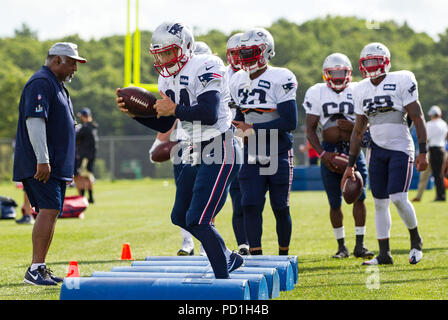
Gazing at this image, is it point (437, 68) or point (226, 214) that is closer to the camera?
point (226, 214)

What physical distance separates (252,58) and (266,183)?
1043 millimetres

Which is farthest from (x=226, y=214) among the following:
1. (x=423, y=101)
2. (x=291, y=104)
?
(x=423, y=101)

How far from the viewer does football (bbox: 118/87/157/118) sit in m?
4.55

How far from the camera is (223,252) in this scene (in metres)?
4.47

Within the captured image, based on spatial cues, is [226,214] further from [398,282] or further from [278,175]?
[398,282]

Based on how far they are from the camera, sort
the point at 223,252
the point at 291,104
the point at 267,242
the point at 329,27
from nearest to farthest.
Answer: the point at 223,252
the point at 291,104
the point at 267,242
the point at 329,27

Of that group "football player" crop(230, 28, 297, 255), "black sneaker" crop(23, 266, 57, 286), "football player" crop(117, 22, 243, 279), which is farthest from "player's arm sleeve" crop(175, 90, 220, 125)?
"black sneaker" crop(23, 266, 57, 286)

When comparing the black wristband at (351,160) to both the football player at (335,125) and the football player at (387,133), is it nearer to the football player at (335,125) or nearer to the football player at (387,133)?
the football player at (387,133)

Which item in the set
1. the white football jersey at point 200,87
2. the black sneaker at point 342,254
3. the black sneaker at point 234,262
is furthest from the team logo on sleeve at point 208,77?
the black sneaker at point 342,254

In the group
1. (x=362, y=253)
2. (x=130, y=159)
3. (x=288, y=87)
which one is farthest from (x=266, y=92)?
(x=130, y=159)

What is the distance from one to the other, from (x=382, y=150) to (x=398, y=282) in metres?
1.40

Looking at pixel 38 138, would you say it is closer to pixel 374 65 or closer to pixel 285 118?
pixel 285 118

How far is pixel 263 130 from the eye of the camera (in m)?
6.07
